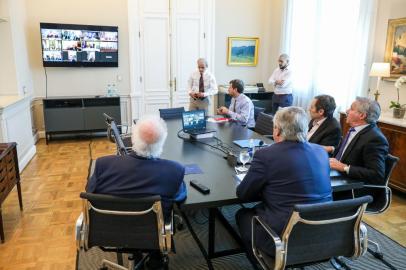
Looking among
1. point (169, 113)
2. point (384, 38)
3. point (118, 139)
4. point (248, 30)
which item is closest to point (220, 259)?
point (118, 139)

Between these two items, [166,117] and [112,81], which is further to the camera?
[112,81]

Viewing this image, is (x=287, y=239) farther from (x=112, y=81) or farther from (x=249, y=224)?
(x=112, y=81)

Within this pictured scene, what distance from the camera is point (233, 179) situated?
7.27ft

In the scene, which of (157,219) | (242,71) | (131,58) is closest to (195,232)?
(157,219)

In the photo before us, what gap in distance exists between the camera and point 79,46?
233 inches

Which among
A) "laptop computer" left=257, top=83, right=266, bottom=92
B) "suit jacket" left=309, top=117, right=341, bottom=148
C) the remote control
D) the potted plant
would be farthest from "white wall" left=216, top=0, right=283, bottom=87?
the remote control

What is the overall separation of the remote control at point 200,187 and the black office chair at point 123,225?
27 centimetres

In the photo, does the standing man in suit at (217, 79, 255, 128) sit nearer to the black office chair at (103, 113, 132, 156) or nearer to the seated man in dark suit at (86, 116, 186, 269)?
the black office chair at (103, 113, 132, 156)

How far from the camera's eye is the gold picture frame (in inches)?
160

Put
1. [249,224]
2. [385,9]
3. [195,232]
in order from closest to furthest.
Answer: [249,224] < [195,232] < [385,9]

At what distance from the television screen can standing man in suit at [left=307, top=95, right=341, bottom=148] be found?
436cm

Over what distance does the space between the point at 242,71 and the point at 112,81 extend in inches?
106

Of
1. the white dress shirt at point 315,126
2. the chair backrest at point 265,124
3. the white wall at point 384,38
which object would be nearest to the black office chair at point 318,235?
the white dress shirt at point 315,126

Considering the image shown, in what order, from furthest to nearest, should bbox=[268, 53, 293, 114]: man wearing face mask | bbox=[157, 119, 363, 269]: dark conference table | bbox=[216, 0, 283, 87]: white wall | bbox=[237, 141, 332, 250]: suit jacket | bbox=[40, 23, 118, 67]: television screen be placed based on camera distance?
1. bbox=[216, 0, 283, 87]: white wall
2. bbox=[40, 23, 118, 67]: television screen
3. bbox=[268, 53, 293, 114]: man wearing face mask
4. bbox=[157, 119, 363, 269]: dark conference table
5. bbox=[237, 141, 332, 250]: suit jacket
